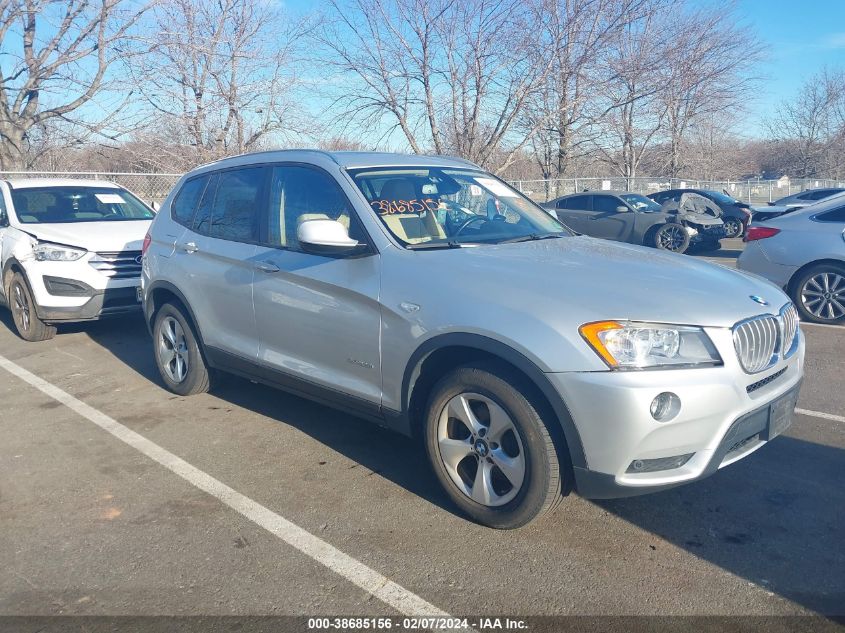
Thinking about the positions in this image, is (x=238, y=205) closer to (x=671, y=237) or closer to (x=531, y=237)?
(x=531, y=237)

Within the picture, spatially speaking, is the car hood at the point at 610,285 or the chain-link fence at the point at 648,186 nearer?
the car hood at the point at 610,285

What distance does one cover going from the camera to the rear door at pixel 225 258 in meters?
4.68

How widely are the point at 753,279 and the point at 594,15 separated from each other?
544 inches

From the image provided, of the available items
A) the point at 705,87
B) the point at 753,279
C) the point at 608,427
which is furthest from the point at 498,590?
the point at 705,87

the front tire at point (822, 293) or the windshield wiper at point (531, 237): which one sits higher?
the windshield wiper at point (531, 237)

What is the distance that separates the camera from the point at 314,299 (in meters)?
4.09

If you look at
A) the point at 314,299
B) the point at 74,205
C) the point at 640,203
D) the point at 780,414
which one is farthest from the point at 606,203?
the point at 780,414

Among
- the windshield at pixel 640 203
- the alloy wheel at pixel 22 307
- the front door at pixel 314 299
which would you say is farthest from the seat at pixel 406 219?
the windshield at pixel 640 203

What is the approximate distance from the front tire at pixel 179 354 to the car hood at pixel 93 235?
206cm

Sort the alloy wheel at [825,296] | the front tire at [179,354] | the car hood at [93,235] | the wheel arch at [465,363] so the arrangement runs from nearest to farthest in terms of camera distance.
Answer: the wheel arch at [465,363] → the front tire at [179,354] → the car hood at [93,235] → the alloy wheel at [825,296]

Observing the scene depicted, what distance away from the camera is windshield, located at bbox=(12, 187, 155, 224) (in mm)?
8023

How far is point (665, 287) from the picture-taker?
3.31 metres

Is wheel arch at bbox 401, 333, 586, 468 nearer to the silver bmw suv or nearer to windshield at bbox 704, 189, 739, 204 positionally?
the silver bmw suv

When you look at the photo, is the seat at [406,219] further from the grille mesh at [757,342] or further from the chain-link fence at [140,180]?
the chain-link fence at [140,180]
